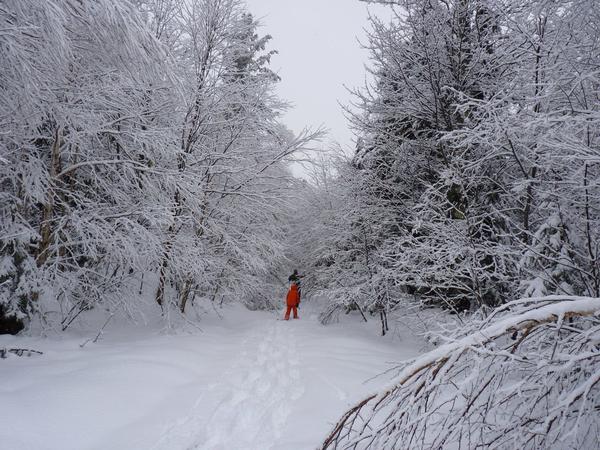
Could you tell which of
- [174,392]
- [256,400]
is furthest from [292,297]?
[174,392]

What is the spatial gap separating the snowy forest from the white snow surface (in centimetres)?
4

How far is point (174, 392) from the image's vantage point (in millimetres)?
4121

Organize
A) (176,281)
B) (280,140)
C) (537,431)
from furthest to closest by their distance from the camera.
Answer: (280,140) < (176,281) < (537,431)

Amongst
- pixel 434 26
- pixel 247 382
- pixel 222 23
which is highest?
pixel 222 23

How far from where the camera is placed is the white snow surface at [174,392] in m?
3.08

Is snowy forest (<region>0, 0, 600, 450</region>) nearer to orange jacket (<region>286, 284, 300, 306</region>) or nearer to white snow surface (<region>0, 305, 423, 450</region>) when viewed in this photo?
white snow surface (<region>0, 305, 423, 450</region>)

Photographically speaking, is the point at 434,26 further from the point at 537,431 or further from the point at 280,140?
the point at 537,431

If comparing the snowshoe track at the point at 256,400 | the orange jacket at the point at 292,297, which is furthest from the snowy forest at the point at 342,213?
the orange jacket at the point at 292,297

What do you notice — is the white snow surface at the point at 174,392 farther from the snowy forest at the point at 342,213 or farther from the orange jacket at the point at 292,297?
the orange jacket at the point at 292,297

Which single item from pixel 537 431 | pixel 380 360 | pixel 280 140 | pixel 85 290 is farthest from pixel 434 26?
pixel 85 290

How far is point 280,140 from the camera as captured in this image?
9.69 m

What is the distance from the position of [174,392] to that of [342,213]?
627cm

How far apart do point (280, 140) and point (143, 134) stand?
14.6 feet

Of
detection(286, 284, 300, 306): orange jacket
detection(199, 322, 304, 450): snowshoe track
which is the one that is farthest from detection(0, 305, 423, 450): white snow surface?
detection(286, 284, 300, 306): orange jacket
